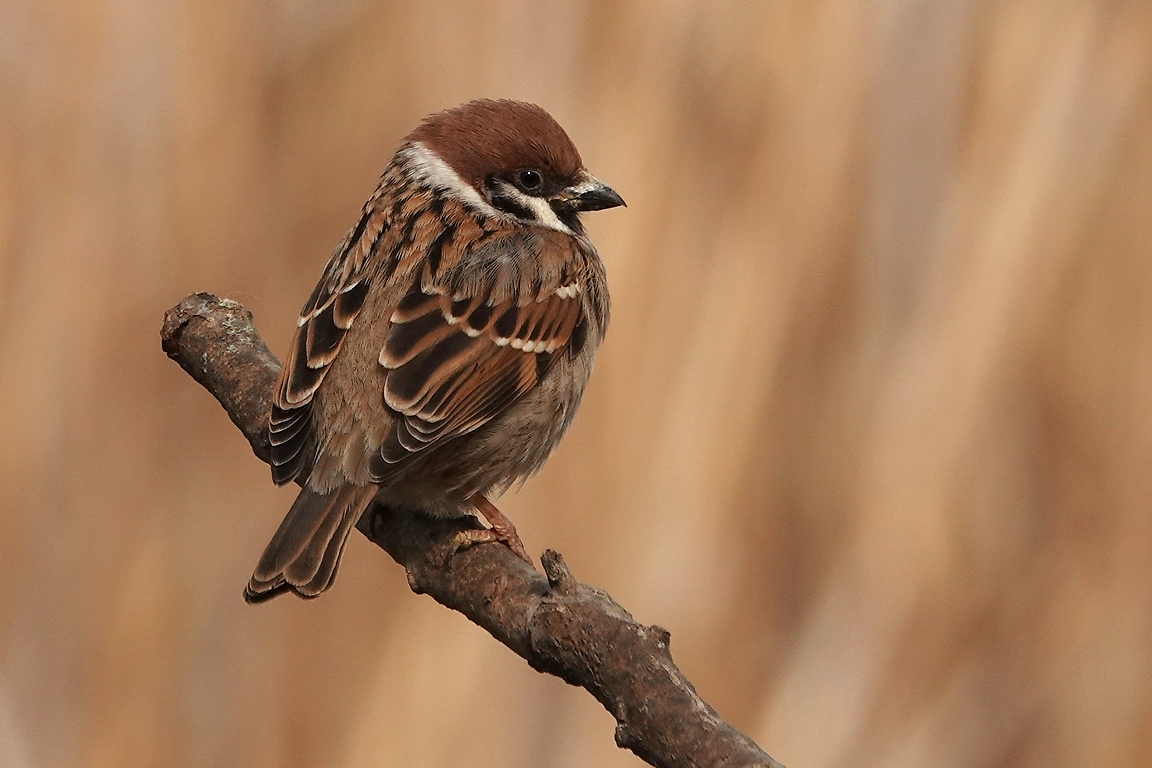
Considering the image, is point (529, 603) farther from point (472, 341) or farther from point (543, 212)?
point (543, 212)

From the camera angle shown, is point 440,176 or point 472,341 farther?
point 440,176

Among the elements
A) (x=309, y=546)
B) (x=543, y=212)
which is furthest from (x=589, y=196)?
(x=309, y=546)

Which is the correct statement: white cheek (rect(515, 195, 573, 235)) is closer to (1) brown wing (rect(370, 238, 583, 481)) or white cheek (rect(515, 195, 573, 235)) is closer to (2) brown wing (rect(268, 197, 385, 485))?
(1) brown wing (rect(370, 238, 583, 481))

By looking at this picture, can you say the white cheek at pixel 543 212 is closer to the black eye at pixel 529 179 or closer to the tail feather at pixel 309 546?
the black eye at pixel 529 179

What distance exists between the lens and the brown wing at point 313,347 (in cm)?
270

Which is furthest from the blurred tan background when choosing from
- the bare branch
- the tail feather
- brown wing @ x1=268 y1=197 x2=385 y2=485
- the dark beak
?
the tail feather

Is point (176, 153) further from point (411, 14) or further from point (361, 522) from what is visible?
point (361, 522)

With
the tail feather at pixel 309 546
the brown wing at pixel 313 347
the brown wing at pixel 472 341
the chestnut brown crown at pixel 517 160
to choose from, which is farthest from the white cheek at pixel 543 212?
the tail feather at pixel 309 546

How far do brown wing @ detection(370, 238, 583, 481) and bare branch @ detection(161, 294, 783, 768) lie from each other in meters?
0.18

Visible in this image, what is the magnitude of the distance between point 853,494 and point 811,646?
1.15ft

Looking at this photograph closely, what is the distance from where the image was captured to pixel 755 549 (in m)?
3.47

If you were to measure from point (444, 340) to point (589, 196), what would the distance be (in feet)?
1.71

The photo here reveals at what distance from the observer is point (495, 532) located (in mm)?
2564

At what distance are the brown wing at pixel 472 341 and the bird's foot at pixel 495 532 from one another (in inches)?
6.9
